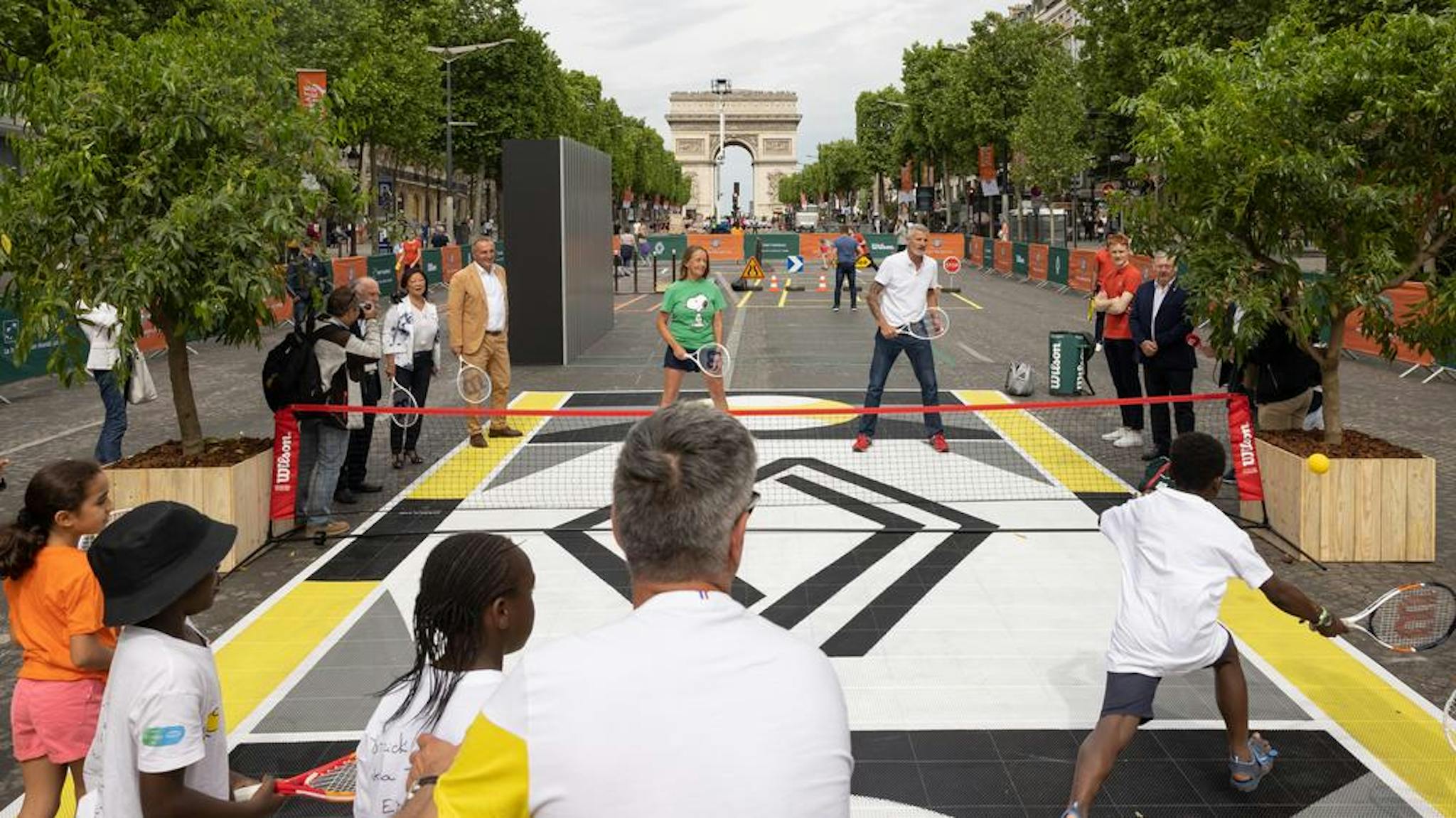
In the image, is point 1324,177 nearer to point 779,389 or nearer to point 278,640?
point 278,640

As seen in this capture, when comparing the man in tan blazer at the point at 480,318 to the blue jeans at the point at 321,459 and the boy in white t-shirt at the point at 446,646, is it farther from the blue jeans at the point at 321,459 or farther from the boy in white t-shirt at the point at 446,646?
the boy in white t-shirt at the point at 446,646

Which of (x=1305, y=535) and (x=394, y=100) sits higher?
(x=394, y=100)

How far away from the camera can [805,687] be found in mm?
1996

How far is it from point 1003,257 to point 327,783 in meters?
43.5

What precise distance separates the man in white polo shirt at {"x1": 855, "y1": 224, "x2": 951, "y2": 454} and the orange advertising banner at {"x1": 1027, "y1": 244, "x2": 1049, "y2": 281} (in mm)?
27861

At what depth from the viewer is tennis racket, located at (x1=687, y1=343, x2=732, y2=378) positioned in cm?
1205

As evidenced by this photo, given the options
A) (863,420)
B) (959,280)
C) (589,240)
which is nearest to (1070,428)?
(863,420)

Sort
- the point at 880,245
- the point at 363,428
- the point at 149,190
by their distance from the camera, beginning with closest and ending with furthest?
the point at 149,190
the point at 363,428
the point at 880,245

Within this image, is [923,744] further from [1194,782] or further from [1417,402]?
[1417,402]

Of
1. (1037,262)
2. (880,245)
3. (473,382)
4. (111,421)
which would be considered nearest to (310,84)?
(473,382)

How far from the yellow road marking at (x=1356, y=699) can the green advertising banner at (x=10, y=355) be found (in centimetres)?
1632

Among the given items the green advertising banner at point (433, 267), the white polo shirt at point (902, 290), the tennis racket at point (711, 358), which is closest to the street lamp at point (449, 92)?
the green advertising banner at point (433, 267)

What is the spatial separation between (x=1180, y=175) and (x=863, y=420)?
14.5 feet

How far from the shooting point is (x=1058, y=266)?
37.9 meters
